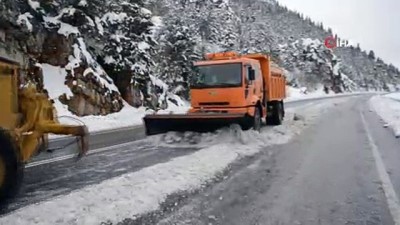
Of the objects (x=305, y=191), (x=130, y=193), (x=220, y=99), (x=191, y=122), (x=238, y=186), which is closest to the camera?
(x=130, y=193)

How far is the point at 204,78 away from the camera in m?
14.6

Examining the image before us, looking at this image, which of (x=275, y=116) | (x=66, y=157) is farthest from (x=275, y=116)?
(x=66, y=157)

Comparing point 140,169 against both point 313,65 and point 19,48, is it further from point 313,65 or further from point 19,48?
point 313,65

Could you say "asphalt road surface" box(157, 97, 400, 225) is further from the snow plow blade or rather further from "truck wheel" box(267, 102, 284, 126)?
"truck wheel" box(267, 102, 284, 126)

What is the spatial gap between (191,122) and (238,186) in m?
5.99

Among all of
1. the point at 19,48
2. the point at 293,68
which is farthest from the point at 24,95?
the point at 293,68

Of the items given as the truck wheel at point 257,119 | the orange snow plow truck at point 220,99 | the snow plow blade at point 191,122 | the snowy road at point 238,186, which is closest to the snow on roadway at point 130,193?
the snowy road at point 238,186

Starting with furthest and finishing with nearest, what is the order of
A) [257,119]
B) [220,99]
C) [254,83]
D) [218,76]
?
[254,83]
[257,119]
[218,76]
[220,99]

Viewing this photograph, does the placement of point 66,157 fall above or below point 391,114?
above

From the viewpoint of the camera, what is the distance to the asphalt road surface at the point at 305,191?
5.55 metres

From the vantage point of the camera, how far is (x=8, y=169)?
5926 mm

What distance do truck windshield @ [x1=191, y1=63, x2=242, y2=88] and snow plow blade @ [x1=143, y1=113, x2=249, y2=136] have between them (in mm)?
1516

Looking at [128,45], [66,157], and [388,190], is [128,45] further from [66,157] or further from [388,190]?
[388,190]

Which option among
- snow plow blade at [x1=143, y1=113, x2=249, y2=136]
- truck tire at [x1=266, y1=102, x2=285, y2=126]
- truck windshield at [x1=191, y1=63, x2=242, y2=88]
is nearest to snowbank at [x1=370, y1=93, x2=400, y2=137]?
truck tire at [x1=266, y1=102, x2=285, y2=126]
